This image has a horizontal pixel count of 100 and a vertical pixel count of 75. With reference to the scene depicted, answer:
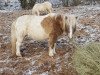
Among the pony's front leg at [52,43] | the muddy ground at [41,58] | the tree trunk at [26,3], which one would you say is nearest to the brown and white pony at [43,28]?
the pony's front leg at [52,43]

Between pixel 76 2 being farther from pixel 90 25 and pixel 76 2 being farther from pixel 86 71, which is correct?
pixel 86 71

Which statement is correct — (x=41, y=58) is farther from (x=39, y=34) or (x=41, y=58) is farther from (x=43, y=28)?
(x=43, y=28)

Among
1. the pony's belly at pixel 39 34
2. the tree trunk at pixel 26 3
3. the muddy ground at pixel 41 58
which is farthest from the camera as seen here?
the tree trunk at pixel 26 3

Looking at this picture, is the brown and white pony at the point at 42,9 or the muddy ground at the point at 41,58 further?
the brown and white pony at the point at 42,9

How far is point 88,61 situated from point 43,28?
9.49 feet

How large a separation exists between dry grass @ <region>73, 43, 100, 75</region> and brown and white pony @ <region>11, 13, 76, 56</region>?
6.13 feet

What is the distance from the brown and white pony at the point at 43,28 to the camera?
336 inches

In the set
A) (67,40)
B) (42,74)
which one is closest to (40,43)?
(67,40)

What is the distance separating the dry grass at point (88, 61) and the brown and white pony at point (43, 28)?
1.87m

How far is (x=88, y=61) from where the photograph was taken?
6258 mm

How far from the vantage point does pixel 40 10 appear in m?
18.0

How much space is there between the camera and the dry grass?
20.3 ft

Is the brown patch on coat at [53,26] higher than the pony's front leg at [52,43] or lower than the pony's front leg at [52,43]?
higher

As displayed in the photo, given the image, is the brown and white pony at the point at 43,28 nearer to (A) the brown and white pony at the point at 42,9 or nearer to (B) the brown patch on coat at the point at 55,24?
(B) the brown patch on coat at the point at 55,24
